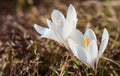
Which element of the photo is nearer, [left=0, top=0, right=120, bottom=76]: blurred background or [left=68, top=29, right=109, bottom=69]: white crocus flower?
[left=68, top=29, right=109, bottom=69]: white crocus flower

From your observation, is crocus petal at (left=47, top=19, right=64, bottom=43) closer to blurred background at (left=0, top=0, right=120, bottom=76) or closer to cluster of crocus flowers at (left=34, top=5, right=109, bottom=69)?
cluster of crocus flowers at (left=34, top=5, right=109, bottom=69)

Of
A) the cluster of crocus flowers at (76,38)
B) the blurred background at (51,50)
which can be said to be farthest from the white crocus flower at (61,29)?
the blurred background at (51,50)

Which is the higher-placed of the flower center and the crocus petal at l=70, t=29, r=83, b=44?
the crocus petal at l=70, t=29, r=83, b=44

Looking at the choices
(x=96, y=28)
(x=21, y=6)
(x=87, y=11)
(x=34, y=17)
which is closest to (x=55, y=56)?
(x=96, y=28)

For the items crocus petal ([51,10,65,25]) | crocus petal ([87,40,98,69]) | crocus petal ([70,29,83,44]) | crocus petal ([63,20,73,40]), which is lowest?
crocus petal ([87,40,98,69])

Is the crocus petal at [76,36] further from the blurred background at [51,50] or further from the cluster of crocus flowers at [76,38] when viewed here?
the blurred background at [51,50]

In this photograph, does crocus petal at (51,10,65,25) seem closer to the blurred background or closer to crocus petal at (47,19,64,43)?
crocus petal at (47,19,64,43)

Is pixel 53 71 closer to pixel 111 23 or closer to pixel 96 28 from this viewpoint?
pixel 96 28

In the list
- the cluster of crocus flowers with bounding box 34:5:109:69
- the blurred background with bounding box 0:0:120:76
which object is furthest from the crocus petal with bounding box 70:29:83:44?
the blurred background with bounding box 0:0:120:76

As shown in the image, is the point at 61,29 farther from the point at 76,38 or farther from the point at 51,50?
the point at 51,50

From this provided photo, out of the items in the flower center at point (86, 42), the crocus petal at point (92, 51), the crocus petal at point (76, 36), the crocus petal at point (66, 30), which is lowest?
the crocus petal at point (92, 51)
